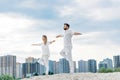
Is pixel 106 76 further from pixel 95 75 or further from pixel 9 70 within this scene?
pixel 9 70

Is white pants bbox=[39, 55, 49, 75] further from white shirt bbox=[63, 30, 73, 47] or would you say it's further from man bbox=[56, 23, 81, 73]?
white shirt bbox=[63, 30, 73, 47]

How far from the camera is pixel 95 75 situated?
16.5 metres

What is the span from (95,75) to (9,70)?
165 feet

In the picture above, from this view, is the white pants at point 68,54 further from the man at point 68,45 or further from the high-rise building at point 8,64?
the high-rise building at point 8,64

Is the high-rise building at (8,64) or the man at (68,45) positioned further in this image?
the high-rise building at (8,64)

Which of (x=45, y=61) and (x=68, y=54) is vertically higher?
(x=68, y=54)

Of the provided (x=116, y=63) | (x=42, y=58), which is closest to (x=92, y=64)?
(x=116, y=63)

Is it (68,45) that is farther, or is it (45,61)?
(45,61)

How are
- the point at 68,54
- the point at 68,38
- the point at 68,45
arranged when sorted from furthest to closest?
the point at 68,38 < the point at 68,45 < the point at 68,54

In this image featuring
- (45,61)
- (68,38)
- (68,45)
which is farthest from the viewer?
(45,61)

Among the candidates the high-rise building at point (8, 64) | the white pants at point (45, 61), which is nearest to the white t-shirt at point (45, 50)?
the white pants at point (45, 61)

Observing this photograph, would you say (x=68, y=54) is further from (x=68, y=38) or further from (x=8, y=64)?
(x=8, y=64)

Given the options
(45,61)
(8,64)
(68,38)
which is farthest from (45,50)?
(8,64)

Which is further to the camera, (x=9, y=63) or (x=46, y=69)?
(x=9, y=63)
